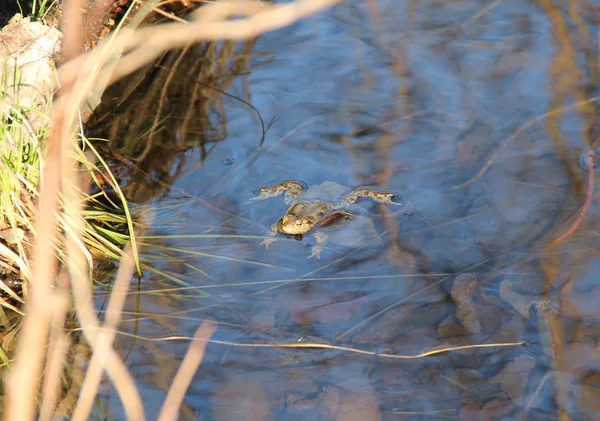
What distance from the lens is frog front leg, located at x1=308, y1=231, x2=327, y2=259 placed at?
344 centimetres

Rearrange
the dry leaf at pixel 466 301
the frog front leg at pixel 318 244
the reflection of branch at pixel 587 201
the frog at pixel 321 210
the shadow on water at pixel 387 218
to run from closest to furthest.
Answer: the shadow on water at pixel 387 218
the dry leaf at pixel 466 301
the reflection of branch at pixel 587 201
the frog front leg at pixel 318 244
the frog at pixel 321 210

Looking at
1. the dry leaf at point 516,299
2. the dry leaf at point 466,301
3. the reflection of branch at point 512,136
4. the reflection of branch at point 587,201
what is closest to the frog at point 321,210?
the reflection of branch at point 512,136

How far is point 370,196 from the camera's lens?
382 cm

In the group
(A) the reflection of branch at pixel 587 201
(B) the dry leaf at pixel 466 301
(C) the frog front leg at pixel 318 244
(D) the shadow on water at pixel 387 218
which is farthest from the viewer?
(C) the frog front leg at pixel 318 244

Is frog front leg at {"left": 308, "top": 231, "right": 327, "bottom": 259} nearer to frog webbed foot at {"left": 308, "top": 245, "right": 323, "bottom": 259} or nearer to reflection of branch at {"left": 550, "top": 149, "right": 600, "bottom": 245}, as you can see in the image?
frog webbed foot at {"left": 308, "top": 245, "right": 323, "bottom": 259}

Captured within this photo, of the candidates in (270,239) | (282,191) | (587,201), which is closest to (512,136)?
(587,201)

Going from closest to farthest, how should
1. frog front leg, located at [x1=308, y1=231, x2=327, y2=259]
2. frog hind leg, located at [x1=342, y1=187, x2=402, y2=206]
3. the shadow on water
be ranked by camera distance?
the shadow on water, frog front leg, located at [x1=308, y1=231, x2=327, y2=259], frog hind leg, located at [x1=342, y1=187, x2=402, y2=206]

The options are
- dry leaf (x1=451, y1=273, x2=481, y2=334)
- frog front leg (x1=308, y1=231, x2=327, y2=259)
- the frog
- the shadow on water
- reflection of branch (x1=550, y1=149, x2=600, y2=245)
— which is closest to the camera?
the shadow on water

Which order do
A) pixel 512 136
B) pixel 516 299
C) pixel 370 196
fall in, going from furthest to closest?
pixel 512 136
pixel 370 196
pixel 516 299

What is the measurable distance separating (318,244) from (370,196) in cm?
52

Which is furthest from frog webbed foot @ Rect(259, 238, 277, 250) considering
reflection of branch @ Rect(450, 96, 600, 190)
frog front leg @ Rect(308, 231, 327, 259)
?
reflection of branch @ Rect(450, 96, 600, 190)

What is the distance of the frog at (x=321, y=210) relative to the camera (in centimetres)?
354

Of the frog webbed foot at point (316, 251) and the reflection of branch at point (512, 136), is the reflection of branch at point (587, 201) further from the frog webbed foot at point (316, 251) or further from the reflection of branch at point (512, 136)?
the frog webbed foot at point (316, 251)

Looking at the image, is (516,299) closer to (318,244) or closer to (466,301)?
(466,301)
